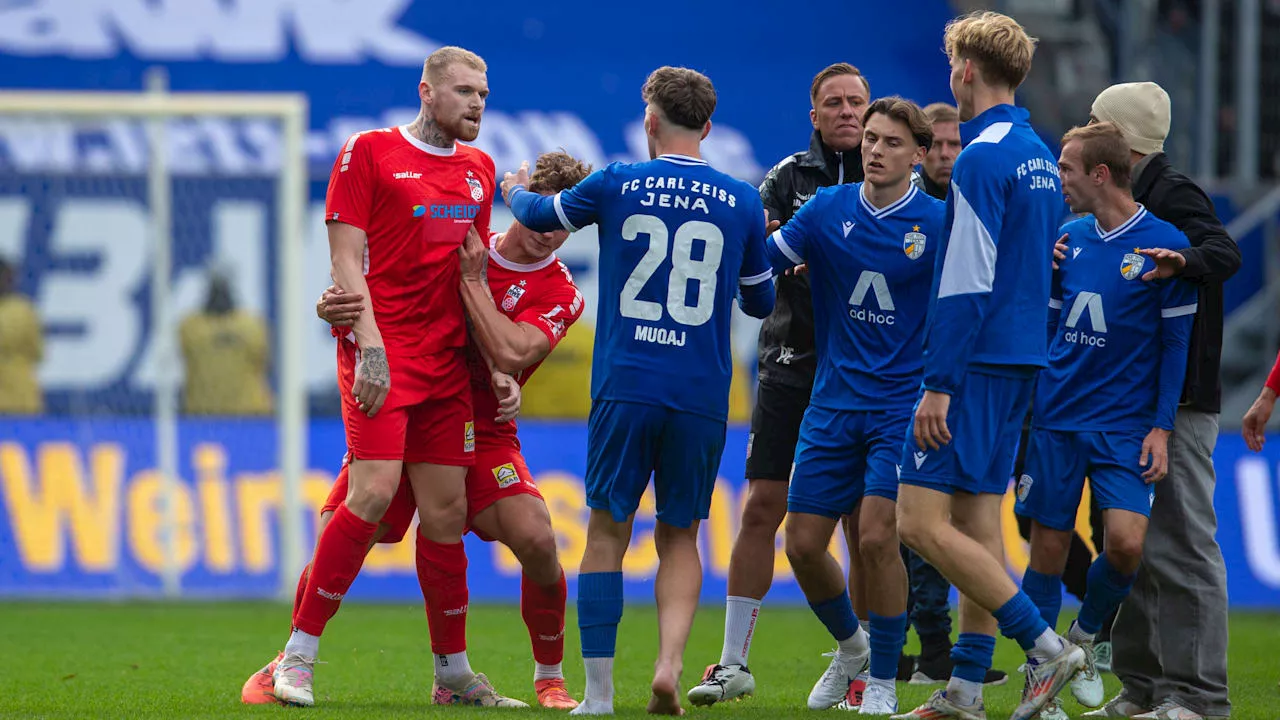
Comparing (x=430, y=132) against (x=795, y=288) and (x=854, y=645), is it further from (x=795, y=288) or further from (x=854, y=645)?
(x=854, y=645)

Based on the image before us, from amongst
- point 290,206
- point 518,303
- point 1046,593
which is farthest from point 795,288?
point 290,206

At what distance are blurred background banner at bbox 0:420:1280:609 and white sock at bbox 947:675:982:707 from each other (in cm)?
→ 628

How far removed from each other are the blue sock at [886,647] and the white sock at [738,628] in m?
0.66

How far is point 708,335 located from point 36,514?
7.61 m

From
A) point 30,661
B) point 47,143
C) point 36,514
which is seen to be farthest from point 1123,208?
point 47,143

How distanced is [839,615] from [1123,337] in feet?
5.16

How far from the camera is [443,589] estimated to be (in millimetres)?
6324

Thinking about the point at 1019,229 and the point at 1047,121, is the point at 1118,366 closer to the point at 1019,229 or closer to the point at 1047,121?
the point at 1019,229

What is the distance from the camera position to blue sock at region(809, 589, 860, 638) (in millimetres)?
6465

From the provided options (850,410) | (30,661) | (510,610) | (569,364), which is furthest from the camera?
(569,364)

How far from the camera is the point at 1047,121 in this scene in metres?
19.3

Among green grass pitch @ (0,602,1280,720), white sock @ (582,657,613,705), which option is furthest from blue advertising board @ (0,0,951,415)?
white sock @ (582,657,613,705)

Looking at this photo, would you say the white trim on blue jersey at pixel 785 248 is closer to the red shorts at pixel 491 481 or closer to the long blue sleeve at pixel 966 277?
the long blue sleeve at pixel 966 277

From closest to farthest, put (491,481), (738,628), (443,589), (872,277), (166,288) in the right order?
1. (872,277)
2. (443,589)
3. (491,481)
4. (738,628)
5. (166,288)
